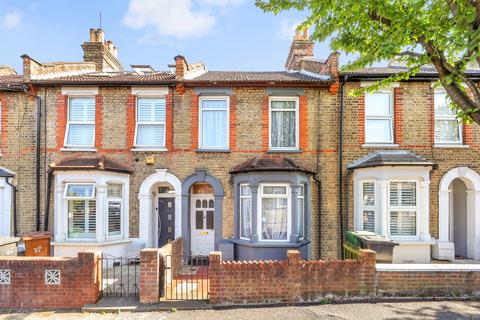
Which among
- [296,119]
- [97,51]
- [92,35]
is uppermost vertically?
[92,35]

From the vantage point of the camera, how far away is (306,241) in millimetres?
8992

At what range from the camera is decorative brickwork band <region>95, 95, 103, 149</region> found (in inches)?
384

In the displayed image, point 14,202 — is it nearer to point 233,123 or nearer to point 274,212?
point 233,123

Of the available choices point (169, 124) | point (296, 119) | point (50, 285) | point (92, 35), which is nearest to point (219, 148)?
point (169, 124)

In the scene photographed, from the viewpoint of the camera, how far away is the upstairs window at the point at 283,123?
986cm

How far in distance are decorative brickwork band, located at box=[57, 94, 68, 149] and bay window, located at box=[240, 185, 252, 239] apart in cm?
628

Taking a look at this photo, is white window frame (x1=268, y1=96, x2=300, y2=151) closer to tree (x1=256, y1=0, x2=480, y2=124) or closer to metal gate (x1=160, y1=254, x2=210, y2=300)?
tree (x1=256, y1=0, x2=480, y2=124)

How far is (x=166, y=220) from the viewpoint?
34.0ft

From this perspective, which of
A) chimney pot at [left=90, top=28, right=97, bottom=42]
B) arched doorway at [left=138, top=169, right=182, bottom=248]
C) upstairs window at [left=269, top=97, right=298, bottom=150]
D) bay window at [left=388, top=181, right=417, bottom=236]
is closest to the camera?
bay window at [left=388, top=181, right=417, bottom=236]

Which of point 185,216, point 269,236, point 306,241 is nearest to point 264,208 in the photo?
point 269,236

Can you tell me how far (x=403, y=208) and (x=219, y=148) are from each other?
6.09 metres

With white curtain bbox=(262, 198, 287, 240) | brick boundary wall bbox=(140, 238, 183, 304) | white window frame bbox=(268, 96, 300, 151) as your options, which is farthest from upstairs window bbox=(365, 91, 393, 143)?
brick boundary wall bbox=(140, 238, 183, 304)

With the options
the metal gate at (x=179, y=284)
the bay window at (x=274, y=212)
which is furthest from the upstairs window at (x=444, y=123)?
the metal gate at (x=179, y=284)

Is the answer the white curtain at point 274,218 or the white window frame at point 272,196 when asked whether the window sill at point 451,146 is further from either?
the white curtain at point 274,218
